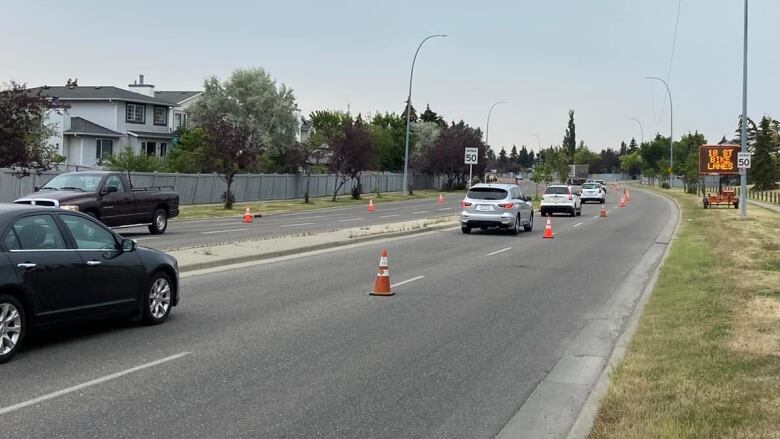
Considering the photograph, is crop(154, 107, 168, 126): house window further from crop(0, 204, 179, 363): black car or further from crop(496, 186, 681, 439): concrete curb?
crop(0, 204, 179, 363): black car

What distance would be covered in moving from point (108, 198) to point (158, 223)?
8.02 feet

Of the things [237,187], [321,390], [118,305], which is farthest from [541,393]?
[237,187]

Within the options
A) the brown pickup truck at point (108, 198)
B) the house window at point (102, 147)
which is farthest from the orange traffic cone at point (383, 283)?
the house window at point (102, 147)

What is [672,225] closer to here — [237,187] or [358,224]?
[358,224]

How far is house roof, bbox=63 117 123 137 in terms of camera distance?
61.6 meters

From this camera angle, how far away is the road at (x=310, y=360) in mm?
6133

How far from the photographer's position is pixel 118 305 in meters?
9.16

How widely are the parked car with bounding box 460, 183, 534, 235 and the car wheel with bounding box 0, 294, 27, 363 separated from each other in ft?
67.2

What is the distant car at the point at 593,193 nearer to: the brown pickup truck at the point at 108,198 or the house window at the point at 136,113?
the house window at the point at 136,113

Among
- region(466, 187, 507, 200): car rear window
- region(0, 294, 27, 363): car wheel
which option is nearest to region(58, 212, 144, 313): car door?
region(0, 294, 27, 363): car wheel

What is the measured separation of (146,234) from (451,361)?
18447 millimetres

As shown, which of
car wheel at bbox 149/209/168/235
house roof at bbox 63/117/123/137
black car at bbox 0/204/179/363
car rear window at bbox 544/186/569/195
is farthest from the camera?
house roof at bbox 63/117/123/137

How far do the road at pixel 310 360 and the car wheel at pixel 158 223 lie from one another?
415 inches

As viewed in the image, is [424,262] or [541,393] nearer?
[541,393]
